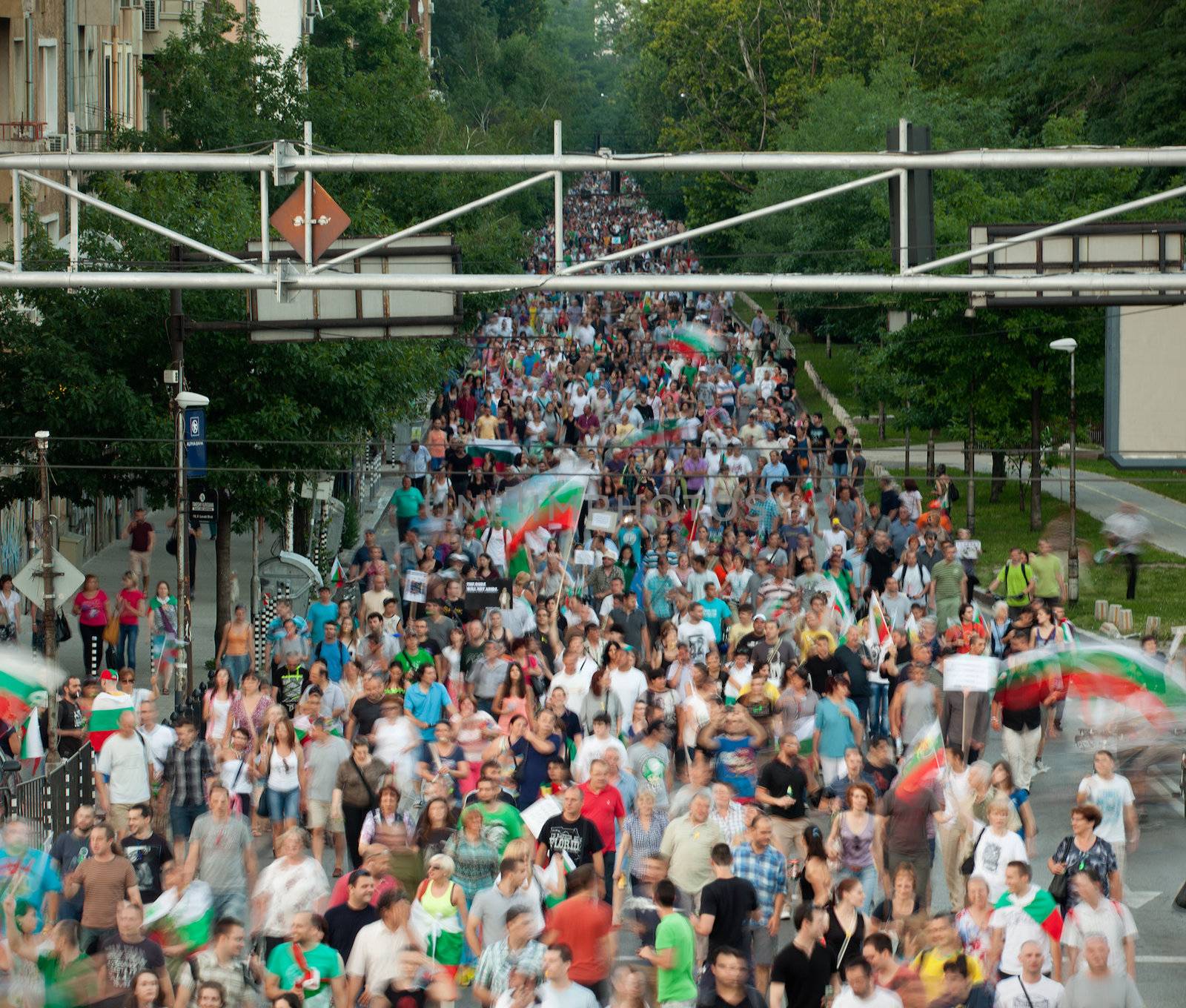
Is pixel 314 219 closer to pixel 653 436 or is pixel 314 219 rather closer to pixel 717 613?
pixel 717 613

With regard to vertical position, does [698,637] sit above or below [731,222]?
below

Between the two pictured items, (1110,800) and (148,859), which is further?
(1110,800)

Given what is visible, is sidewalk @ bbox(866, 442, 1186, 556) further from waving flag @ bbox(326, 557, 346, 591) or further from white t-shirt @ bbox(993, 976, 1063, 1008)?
white t-shirt @ bbox(993, 976, 1063, 1008)

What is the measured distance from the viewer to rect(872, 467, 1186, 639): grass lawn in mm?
30234

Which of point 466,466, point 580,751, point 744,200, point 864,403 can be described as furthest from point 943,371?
point 744,200

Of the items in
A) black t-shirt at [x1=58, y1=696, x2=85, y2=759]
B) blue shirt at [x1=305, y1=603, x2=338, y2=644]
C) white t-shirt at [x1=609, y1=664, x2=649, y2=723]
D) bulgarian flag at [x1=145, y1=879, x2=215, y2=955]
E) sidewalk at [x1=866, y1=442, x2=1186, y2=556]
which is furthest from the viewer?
sidewalk at [x1=866, y1=442, x2=1186, y2=556]

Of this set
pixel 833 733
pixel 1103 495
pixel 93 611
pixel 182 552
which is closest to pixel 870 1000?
pixel 833 733

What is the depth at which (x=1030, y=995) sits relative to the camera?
10531 mm

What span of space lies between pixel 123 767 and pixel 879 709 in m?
7.72

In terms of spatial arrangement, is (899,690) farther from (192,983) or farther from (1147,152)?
(192,983)

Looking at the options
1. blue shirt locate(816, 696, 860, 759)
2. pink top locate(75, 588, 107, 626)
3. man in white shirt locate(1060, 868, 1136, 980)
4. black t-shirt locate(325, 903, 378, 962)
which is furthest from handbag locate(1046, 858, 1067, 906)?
pink top locate(75, 588, 107, 626)

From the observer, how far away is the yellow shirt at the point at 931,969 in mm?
10445

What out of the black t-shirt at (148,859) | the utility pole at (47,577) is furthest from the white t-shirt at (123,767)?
the utility pole at (47,577)

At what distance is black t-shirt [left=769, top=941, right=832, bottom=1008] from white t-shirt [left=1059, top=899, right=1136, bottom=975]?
1479mm
